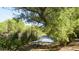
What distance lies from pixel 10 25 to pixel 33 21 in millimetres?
294

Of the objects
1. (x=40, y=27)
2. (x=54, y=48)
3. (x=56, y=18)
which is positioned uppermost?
(x=56, y=18)

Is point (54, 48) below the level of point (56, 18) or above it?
below

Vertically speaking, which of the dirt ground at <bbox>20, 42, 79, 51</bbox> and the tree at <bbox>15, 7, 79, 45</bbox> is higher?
the tree at <bbox>15, 7, 79, 45</bbox>

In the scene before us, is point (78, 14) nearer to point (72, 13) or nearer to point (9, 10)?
point (72, 13)

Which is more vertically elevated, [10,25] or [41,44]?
[10,25]

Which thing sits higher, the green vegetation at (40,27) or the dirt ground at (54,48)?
the green vegetation at (40,27)

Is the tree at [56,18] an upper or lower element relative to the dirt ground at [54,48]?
upper

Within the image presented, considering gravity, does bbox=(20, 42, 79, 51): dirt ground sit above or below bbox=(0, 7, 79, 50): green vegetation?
below

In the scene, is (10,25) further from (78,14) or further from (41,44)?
(78,14)

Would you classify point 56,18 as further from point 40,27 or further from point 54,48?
point 54,48

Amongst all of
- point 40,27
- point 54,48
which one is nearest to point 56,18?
point 40,27
